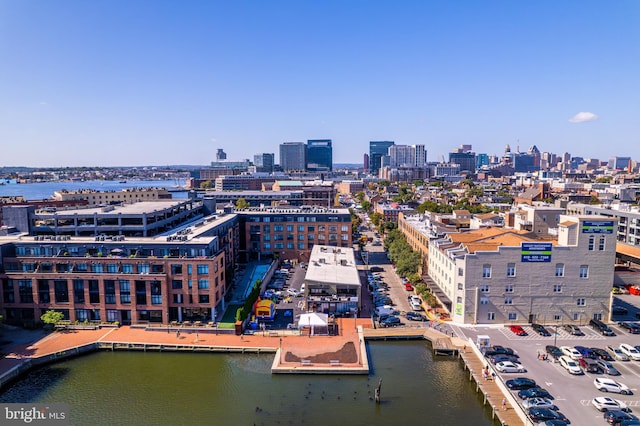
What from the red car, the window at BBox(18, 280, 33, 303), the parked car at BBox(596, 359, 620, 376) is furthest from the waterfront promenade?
the parked car at BBox(596, 359, 620, 376)

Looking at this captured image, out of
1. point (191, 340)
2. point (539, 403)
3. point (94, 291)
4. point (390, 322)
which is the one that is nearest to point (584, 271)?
point (390, 322)

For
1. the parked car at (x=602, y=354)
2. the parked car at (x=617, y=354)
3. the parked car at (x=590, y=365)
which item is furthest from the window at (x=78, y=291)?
the parked car at (x=617, y=354)

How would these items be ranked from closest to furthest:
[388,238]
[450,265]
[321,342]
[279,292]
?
[321,342] < [450,265] < [279,292] < [388,238]

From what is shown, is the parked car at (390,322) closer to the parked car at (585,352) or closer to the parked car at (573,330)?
the parked car at (585,352)

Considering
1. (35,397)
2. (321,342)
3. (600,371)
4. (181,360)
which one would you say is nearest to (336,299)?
(321,342)

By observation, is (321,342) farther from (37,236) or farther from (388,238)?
(388,238)

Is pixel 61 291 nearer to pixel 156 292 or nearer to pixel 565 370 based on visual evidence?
pixel 156 292
